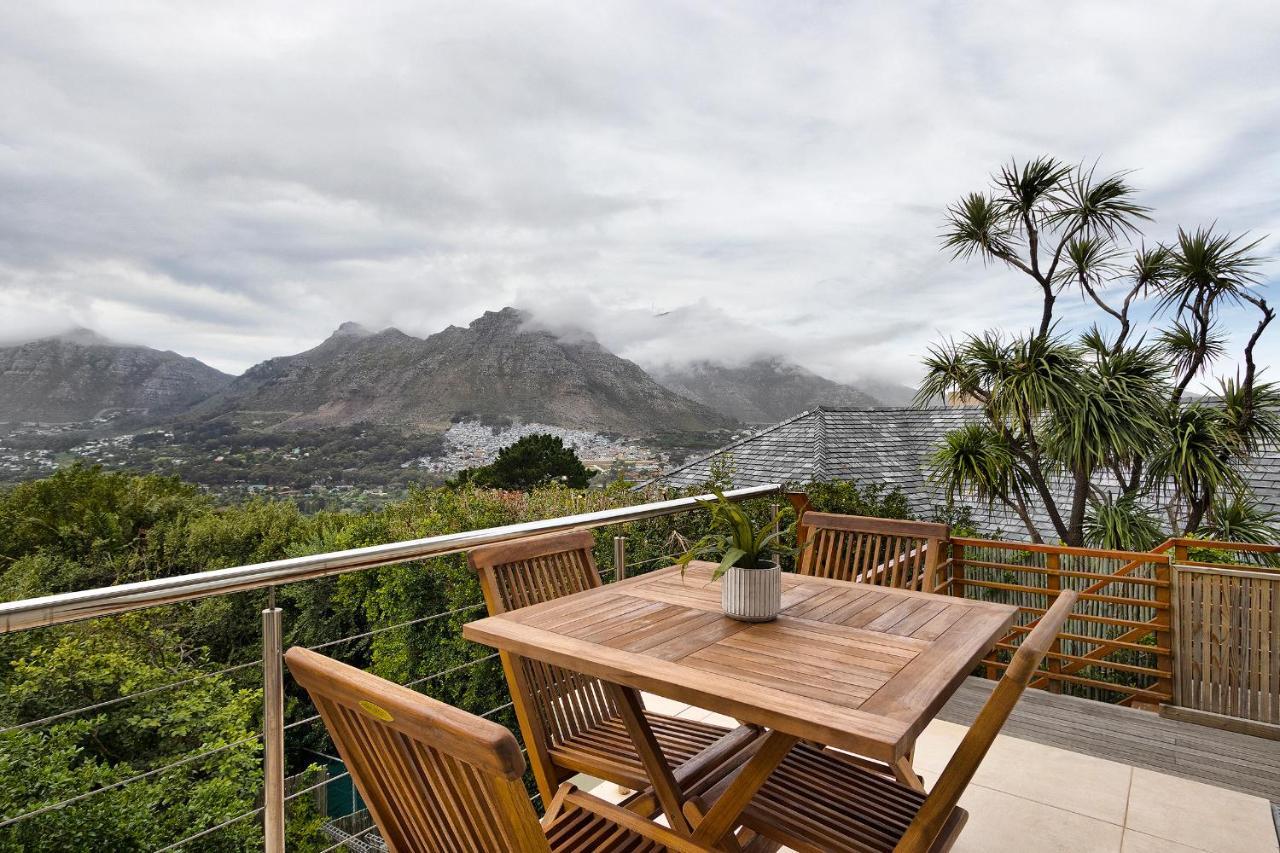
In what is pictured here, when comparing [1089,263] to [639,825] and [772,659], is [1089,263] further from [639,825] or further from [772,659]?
[639,825]

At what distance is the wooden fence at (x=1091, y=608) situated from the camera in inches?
148

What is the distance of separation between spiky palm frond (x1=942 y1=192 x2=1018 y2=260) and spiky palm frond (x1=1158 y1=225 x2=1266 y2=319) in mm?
1373

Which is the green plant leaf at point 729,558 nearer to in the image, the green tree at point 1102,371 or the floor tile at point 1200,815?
the floor tile at point 1200,815

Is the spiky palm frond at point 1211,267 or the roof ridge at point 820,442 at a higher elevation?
the spiky palm frond at point 1211,267

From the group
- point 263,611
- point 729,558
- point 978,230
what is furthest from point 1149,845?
point 978,230

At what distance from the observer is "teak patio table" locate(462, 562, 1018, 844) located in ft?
4.40

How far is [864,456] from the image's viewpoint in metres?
11.3

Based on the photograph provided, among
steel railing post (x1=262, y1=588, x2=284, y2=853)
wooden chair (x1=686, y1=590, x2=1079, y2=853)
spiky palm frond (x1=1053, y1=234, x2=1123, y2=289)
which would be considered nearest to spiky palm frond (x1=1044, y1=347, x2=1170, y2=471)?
spiky palm frond (x1=1053, y1=234, x2=1123, y2=289)

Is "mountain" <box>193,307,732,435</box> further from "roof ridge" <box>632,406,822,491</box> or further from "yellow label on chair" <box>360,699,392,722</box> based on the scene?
"yellow label on chair" <box>360,699,392,722</box>

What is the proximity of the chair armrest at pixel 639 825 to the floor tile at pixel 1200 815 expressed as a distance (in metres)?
1.94

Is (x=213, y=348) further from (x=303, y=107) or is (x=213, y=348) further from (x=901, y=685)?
(x=901, y=685)

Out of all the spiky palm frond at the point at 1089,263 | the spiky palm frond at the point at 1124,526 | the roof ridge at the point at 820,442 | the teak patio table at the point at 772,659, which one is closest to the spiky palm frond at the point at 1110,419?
the spiky palm frond at the point at 1124,526

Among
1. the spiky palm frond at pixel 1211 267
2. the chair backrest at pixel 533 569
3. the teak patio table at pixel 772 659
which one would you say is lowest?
the teak patio table at pixel 772 659

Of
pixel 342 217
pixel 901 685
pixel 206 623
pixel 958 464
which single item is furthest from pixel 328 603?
pixel 342 217
